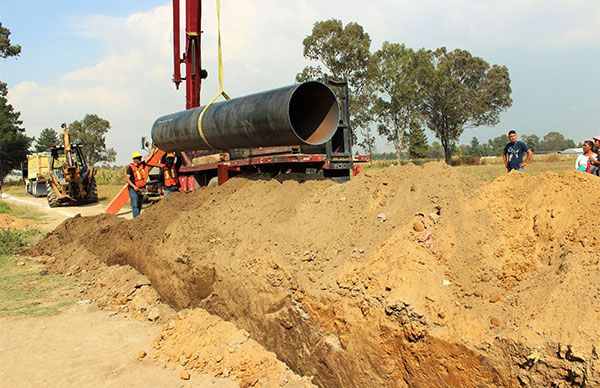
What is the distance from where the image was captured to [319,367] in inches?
176

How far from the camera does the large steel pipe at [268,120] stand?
761 centimetres

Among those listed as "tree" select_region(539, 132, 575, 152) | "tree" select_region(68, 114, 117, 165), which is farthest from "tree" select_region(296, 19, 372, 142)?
"tree" select_region(539, 132, 575, 152)

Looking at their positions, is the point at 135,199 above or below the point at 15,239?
above

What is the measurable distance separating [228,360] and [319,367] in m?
0.99

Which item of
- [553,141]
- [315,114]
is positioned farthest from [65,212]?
[553,141]

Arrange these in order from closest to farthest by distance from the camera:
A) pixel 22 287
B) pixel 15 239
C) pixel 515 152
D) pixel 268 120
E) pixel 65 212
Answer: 1. pixel 268 120
2. pixel 22 287
3. pixel 515 152
4. pixel 15 239
5. pixel 65 212

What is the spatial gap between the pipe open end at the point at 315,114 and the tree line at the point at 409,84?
26565mm

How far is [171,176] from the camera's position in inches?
457

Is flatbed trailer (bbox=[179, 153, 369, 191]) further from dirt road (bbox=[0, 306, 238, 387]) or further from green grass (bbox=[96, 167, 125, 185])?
green grass (bbox=[96, 167, 125, 185])

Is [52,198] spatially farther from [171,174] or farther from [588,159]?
[588,159]

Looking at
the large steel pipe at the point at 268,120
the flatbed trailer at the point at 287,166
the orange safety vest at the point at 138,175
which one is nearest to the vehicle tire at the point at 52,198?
the orange safety vest at the point at 138,175

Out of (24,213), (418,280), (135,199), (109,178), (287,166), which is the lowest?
(24,213)

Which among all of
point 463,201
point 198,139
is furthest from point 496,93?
point 463,201

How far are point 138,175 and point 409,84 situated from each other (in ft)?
94.9
